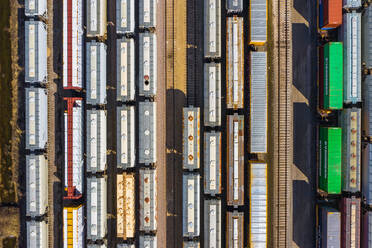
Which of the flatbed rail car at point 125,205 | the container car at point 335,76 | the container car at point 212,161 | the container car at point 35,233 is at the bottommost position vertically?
the container car at point 35,233

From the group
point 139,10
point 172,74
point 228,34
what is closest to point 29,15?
point 139,10

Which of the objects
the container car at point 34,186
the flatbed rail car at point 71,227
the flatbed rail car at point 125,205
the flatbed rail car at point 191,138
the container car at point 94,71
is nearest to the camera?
the flatbed rail car at point 71,227

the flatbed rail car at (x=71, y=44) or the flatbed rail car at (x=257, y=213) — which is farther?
the flatbed rail car at (x=257, y=213)

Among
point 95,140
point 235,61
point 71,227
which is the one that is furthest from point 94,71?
point 71,227

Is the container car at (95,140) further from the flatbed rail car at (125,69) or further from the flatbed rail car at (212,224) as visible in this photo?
the flatbed rail car at (212,224)

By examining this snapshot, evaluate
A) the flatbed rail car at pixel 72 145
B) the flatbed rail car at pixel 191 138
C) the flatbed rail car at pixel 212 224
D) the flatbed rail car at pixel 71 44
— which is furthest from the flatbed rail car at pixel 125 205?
the flatbed rail car at pixel 71 44

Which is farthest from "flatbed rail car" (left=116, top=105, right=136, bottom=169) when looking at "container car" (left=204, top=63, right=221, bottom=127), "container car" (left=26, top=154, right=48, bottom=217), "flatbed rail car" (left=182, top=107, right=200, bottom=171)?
"container car" (left=26, top=154, right=48, bottom=217)

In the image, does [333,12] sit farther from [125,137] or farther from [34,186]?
[34,186]

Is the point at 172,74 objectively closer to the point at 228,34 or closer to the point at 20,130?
the point at 228,34

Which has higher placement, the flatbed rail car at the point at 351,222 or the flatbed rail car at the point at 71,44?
the flatbed rail car at the point at 71,44
